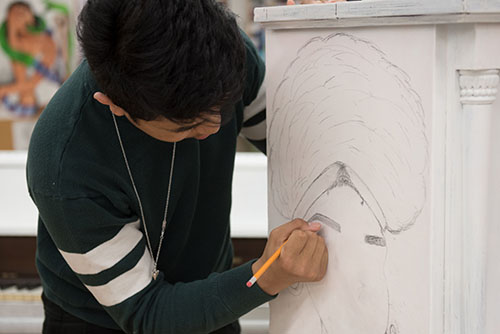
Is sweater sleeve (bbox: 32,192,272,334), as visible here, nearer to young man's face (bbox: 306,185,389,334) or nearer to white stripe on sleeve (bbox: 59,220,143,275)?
white stripe on sleeve (bbox: 59,220,143,275)

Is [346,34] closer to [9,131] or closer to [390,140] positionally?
[390,140]

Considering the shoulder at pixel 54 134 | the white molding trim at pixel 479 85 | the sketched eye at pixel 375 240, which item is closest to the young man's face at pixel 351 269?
the sketched eye at pixel 375 240

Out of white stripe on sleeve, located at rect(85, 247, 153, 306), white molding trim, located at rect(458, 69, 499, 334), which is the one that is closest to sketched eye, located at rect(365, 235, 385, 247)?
white molding trim, located at rect(458, 69, 499, 334)

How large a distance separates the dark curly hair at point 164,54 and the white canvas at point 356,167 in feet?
0.47

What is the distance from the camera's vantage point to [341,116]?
881mm

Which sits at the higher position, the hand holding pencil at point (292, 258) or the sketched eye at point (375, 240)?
the sketched eye at point (375, 240)

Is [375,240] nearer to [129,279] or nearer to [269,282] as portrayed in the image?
[269,282]

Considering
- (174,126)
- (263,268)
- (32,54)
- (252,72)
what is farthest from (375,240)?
(32,54)

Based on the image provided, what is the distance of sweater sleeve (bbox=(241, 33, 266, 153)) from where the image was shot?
44.3 inches

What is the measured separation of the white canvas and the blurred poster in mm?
1422

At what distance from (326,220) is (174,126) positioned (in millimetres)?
258

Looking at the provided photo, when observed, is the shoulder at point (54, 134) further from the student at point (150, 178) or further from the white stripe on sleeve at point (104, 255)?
the white stripe on sleeve at point (104, 255)

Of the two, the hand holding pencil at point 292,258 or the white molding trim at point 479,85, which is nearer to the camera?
the white molding trim at point 479,85

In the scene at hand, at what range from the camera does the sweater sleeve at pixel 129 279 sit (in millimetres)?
973
